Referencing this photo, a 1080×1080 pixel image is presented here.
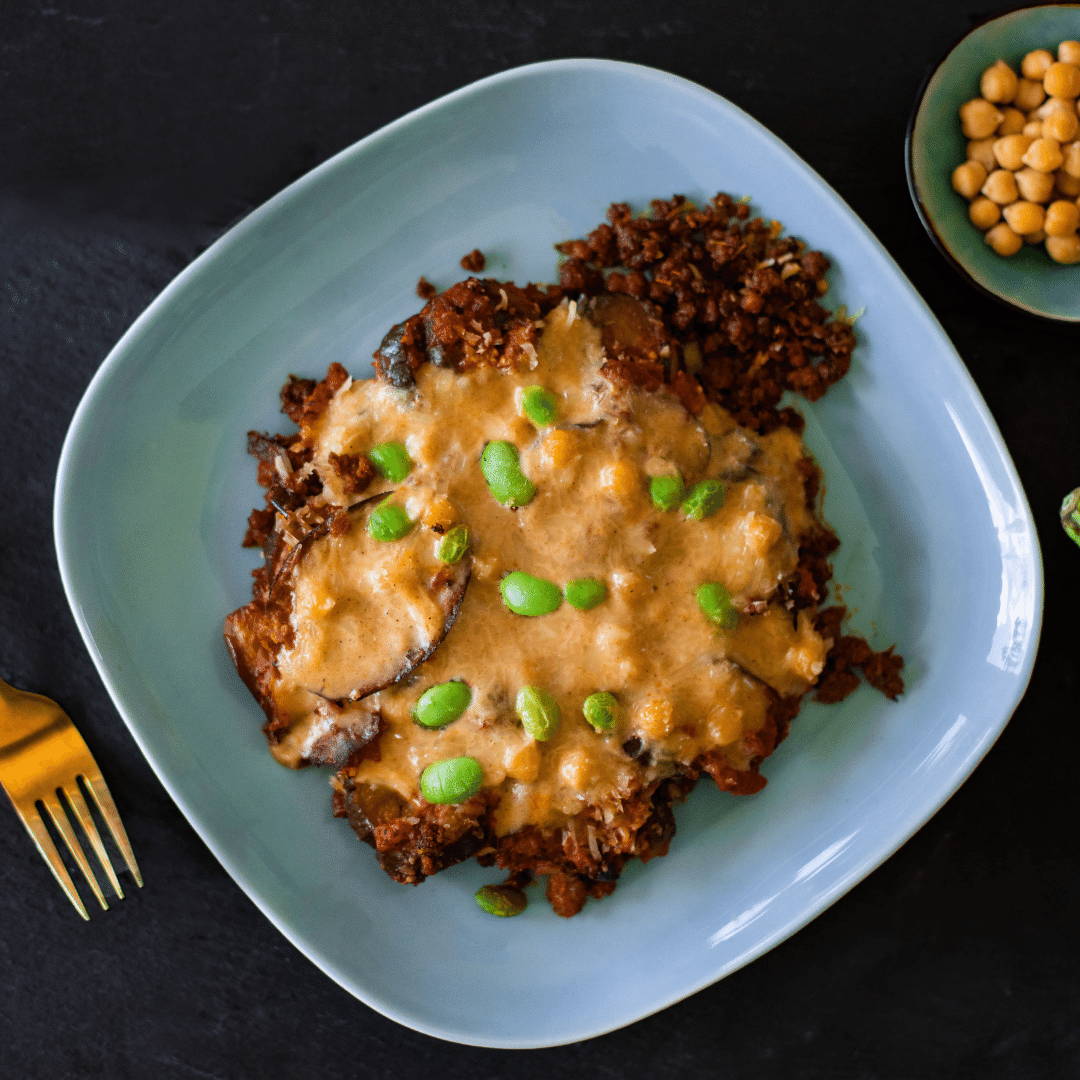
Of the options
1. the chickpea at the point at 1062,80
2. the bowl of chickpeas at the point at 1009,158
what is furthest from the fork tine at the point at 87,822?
the chickpea at the point at 1062,80

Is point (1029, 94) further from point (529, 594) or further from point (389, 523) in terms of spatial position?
point (389, 523)

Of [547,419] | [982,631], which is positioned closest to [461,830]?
[547,419]

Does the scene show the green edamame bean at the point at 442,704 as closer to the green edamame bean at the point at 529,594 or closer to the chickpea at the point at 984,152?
the green edamame bean at the point at 529,594

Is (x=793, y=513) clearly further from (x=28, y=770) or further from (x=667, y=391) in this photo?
(x=28, y=770)

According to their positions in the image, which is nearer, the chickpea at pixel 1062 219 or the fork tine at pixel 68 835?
the chickpea at pixel 1062 219

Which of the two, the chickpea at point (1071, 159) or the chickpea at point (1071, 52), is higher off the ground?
the chickpea at point (1071, 52)

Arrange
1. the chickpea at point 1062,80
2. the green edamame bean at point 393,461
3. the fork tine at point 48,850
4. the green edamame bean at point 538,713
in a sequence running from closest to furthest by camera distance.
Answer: the green edamame bean at point 538,713
the green edamame bean at point 393,461
the chickpea at point 1062,80
the fork tine at point 48,850
